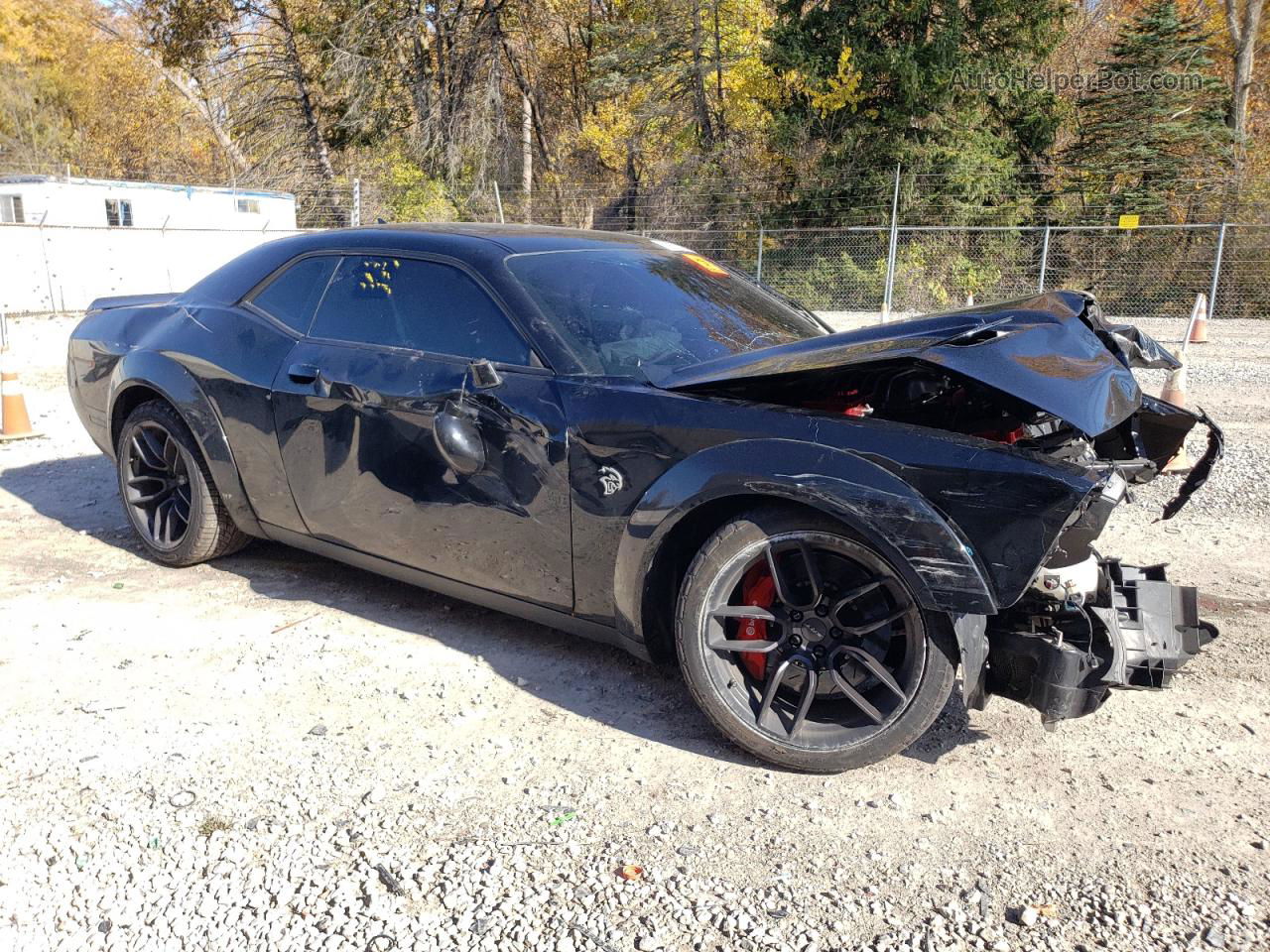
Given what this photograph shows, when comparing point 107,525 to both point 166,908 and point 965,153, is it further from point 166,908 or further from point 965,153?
point 965,153

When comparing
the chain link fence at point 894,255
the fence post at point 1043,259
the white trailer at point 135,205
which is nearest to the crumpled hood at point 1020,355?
the chain link fence at point 894,255

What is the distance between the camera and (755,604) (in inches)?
121

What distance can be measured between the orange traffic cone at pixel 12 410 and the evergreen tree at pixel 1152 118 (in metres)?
21.1

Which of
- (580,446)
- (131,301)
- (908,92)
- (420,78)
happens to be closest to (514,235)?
(580,446)

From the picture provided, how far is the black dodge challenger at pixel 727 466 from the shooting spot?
9.07 feet

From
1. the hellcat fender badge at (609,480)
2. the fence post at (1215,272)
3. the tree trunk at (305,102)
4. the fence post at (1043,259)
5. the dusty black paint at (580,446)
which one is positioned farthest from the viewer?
the tree trunk at (305,102)

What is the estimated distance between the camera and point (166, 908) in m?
2.44

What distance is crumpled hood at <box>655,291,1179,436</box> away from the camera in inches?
108

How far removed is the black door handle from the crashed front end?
161 centimetres

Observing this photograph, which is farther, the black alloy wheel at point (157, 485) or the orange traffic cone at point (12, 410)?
the orange traffic cone at point (12, 410)

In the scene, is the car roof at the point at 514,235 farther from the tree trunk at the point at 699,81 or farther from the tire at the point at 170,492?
A: the tree trunk at the point at 699,81

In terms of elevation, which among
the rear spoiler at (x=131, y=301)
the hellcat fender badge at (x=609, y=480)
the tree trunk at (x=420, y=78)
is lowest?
the hellcat fender badge at (x=609, y=480)

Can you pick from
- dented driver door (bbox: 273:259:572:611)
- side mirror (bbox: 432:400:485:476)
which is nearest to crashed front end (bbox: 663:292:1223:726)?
dented driver door (bbox: 273:259:572:611)

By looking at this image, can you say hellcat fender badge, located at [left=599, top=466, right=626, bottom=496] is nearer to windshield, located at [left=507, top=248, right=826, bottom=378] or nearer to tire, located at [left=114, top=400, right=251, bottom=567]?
windshield, located at [left=507, top=248, right=826, bottom=378]
